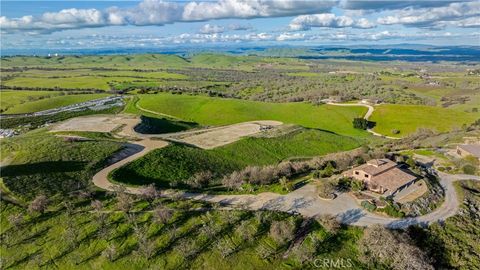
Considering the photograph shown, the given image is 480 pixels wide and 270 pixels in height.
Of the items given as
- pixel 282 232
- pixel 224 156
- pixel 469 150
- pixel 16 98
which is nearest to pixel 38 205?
pixel 282 232

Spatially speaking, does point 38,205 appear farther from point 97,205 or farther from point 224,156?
point 224,156

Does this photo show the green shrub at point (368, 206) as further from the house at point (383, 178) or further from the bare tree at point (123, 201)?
the bare tree at point (123, 201)

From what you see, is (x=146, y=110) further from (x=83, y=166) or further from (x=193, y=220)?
(x=193, y=220)

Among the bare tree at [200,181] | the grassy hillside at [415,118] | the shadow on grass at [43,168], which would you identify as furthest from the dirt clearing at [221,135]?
the grassy hillside at [415,118]

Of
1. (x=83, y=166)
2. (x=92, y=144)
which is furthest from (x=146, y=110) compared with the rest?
(x=83, y=166)

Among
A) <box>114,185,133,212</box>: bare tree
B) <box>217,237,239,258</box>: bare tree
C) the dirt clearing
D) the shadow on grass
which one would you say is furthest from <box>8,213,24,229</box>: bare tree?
the dirt clearing

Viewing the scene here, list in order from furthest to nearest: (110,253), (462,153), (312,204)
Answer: (462,153) < (312,204) < (110,253)

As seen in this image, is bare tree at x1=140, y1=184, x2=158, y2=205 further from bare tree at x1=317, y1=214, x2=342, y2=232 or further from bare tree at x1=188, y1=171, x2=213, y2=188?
bare tree at x1=317, y1=214, x2=342, y2=232
